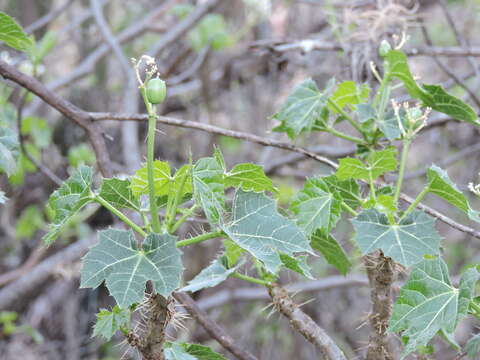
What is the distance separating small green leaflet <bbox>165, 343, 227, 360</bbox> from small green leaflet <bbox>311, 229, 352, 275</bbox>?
0.94 ft

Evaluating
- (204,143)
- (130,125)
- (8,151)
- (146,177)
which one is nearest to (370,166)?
(146,177)

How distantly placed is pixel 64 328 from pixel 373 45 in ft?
7.29

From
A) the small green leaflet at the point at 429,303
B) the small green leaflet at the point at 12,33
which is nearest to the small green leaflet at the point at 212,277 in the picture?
the small green leaflet at the point at 429,303

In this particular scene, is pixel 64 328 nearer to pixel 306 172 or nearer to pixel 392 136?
pixel 306 172

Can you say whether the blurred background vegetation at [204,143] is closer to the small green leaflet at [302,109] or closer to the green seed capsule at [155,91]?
the small green leaflet at [302,109]

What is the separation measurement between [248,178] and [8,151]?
1.76ft

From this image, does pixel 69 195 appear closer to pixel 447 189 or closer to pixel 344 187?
pixel 344 187

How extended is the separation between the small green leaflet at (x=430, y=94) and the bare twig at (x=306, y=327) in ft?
1.54

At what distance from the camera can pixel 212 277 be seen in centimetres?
118

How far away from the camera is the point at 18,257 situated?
325cm

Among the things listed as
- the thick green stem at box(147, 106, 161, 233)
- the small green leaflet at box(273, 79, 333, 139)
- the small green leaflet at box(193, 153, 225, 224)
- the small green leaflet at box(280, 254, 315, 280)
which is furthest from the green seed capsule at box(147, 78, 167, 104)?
the small green leaflet at box(273, 79, 333, 139)

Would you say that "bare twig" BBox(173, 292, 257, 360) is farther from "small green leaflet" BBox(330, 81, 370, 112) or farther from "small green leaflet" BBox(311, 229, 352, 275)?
"small green leaflet" BBox(330, 81, 370, 112)

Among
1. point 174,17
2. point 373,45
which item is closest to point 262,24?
point 174,17

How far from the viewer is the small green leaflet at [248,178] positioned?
1.06 metres
